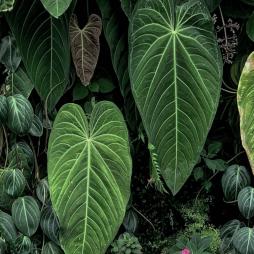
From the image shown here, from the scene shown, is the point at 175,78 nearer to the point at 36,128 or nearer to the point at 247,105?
the point at 247,105

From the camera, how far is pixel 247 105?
1938 mm

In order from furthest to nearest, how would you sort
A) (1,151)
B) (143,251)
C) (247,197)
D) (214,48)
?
1. (143,251)
2. (1,151)
3. (247,197)
4. (214,48)

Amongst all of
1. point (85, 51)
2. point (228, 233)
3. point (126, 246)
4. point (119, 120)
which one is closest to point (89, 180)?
point (119, 120)

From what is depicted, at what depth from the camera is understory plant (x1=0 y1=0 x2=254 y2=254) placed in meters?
1.95

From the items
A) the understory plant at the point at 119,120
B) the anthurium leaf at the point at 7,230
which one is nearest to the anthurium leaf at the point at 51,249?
the understory plant at the point at 119,120

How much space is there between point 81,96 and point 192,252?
0.61 m

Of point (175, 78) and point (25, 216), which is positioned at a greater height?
point (175, 78)

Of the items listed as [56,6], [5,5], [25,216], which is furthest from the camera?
[25,216]

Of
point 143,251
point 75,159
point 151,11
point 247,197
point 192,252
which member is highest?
point 151,11

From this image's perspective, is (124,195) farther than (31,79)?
No

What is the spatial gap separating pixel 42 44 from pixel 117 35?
0.23 m

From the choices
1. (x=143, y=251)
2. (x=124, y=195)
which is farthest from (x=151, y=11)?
(x=143, y=251)

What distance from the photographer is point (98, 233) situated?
1.98 m

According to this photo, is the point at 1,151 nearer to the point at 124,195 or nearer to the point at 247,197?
the point at 124,195
